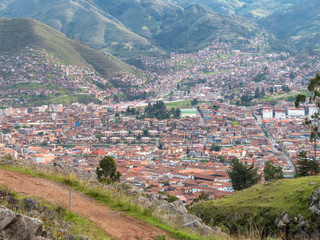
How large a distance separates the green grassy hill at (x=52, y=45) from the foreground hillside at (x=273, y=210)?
9303cm

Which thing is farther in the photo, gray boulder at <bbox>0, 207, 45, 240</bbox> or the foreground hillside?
the foreground hillside

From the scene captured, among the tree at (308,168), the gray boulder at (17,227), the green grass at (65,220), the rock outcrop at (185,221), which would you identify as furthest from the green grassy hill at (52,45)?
the gray boulder at (17,227)

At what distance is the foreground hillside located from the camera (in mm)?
10172

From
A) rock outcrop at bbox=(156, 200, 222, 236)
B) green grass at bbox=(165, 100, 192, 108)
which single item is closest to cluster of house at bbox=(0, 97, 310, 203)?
green grass at bbox=(165, 100, 192, 108)

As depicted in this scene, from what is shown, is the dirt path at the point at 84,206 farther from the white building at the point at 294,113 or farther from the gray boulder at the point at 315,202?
the white building at the point at 294,113

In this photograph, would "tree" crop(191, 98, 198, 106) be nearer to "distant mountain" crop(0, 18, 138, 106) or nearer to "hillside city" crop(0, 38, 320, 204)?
"hillside city" crop(0, 38, 320, 204)

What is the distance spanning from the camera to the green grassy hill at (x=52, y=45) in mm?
102938

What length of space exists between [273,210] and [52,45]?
338 feet

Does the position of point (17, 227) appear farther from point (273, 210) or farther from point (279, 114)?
point (279, 114)

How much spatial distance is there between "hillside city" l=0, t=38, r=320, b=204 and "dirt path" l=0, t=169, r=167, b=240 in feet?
34.9

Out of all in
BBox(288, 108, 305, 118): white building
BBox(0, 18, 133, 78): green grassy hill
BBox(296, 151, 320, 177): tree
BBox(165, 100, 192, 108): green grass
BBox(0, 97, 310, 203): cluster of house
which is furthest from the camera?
BBox(0, 18, 133, 78): green grassy hill

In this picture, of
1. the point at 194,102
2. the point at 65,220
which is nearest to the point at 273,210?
the point at 65,220

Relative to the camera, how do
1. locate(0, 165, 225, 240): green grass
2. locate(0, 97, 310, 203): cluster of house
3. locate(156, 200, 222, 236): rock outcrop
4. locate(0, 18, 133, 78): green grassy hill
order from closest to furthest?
locate(0, 165, 225, 240): green grass
locate(156, 200, 222, 236): rock outcrop
locate(0, 97, 310, 203): cluster of house
locate(0, 18, 133, 78): green grassy hill

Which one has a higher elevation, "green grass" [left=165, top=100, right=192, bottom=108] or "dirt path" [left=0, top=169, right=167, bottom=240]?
"green grass" [left=165, top=100, right=192, bottom=108]
